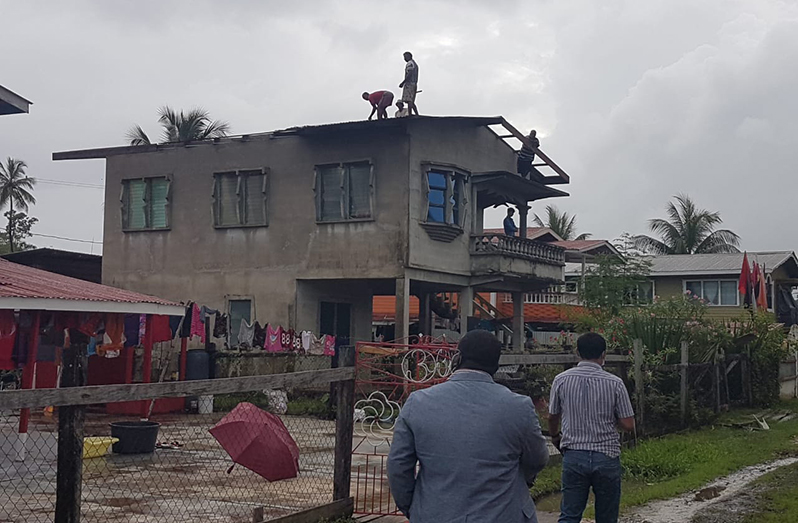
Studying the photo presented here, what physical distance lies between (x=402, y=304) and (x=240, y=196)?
5.43 meters

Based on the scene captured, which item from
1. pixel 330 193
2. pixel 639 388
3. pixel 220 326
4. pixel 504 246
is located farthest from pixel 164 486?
pixel 504 246

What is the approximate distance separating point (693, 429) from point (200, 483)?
881cm

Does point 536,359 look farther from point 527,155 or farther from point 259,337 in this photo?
point 527,155

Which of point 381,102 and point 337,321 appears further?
point 337,321

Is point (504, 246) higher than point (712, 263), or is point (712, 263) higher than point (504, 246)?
point (712, 263)

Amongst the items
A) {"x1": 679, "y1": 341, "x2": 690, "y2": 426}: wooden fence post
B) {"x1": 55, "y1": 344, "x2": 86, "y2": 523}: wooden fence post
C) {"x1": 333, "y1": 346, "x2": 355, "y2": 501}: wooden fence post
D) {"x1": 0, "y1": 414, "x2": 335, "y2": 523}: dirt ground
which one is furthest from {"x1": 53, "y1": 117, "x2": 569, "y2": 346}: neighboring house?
{"x1": 55, "y1": 344, "x2": 86, "y2": 523}: wooden fence post

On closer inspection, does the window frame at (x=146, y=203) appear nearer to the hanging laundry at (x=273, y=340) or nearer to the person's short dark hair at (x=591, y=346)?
the hanging laundry at (x=273, y=340)

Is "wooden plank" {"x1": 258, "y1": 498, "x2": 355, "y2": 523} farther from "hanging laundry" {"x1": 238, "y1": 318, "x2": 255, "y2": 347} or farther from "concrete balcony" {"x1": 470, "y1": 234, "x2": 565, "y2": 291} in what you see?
"concrete balcony" {"x1": 470, "y1": 234, "x2": 565, "y2": 291}

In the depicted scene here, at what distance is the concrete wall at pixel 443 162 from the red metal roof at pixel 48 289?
24.7ft

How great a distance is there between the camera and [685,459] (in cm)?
1109

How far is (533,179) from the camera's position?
1035 inches

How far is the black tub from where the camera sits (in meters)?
10.7

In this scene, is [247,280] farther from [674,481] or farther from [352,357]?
[674,481]

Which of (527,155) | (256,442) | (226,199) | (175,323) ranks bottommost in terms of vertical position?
(256,442)
